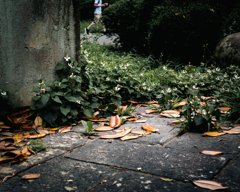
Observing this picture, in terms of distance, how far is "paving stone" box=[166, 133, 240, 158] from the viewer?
5.42 ft

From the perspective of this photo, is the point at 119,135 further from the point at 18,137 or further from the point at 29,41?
the point at 29,41

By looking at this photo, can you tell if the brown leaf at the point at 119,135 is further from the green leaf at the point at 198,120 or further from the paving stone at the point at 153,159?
the green leaf at the point at 198,120

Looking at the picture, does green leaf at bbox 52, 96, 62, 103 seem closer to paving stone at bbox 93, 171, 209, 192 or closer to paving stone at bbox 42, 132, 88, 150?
paving stone at bbox 42, 132, 88, 150

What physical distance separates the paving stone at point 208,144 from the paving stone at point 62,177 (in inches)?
23.2

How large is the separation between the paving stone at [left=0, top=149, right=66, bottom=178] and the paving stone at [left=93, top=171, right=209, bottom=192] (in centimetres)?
49

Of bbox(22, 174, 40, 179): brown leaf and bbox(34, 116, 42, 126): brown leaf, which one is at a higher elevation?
bbox(34, 116, 42, 126): brown leaf

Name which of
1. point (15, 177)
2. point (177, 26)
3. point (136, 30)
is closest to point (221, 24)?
point (177, 26)

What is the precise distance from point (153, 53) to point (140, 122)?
3.69 m

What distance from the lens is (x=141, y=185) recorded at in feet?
4.05

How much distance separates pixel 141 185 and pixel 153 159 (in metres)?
0.32

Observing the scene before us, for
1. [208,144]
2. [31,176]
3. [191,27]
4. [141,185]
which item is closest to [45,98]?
[31,176]

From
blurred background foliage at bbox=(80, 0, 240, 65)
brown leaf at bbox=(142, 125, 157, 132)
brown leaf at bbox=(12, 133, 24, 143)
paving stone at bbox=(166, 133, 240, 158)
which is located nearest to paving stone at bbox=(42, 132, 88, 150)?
brown leaf at bbox=(12, 133, 24, 143)

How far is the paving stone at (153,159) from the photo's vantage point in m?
1.36

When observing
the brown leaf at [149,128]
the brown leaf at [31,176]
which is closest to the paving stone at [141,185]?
the brown leaf at [31,176]
